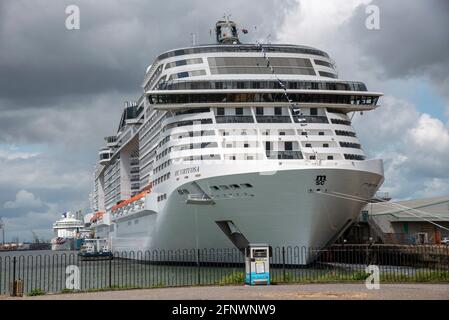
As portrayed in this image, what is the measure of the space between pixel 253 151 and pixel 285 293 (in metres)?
19.8

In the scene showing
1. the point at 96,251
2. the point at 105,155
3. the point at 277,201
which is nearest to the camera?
the point at 277,201

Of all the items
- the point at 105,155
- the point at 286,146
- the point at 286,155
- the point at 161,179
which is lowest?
the point at 161,179

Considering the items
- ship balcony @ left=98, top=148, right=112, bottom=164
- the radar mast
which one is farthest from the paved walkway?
ship balcony @ left=98, top=148, right=112, bottom=164

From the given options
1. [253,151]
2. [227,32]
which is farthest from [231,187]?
[227,32]

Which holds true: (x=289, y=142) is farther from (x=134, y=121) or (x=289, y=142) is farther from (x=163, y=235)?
(x=134, y=121)

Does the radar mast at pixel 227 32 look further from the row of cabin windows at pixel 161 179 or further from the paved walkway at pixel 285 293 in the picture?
the paved walkway at pixel 285 293

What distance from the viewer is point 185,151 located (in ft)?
130

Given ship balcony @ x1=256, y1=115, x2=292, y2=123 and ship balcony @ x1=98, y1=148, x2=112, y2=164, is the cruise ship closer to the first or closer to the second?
ship balcony @ x1=256, y1=115, x2=292, y2=123

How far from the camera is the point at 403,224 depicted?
5428cm

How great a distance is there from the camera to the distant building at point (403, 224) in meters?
50.2

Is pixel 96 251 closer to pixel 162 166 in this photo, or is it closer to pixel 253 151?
pixel 162 166

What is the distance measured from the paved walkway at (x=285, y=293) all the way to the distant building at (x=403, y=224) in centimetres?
2875

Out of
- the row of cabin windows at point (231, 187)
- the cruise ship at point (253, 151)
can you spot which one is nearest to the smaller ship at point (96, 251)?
the cruise ship at point (253, 151)

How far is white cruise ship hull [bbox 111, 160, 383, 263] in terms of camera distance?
Answer: 3412cm
